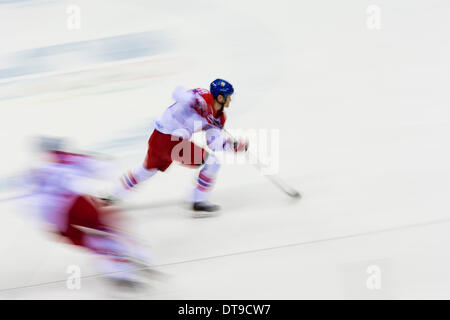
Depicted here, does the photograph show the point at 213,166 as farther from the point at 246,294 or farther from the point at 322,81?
the point at 322,81

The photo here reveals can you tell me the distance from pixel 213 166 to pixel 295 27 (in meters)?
2.21

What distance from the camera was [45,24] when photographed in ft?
16.6

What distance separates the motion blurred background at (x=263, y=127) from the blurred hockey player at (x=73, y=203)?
0.78 ft

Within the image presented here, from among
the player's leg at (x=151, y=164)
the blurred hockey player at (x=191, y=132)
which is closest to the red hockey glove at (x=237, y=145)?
the blurred hockey player at (x=191, y=132)

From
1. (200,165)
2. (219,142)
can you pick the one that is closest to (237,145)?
(219,142)

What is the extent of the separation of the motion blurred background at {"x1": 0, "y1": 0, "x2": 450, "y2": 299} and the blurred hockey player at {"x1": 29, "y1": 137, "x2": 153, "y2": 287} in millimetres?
239

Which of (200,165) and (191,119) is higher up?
(191,119)

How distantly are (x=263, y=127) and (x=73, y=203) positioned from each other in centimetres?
182

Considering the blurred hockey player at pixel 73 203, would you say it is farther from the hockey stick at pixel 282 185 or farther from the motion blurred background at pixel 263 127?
the hockey stick at pixel 282 185

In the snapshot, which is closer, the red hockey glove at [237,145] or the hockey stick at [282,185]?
the red hockey glove at [237,145]

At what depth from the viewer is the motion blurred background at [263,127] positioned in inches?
111

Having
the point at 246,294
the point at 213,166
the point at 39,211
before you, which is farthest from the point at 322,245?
the point at 39,211

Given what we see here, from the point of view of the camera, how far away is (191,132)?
3.10 metres

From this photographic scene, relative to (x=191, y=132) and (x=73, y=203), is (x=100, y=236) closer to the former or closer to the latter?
(x=73, y=203)
